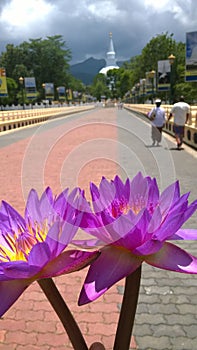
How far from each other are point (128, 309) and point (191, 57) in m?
19.7

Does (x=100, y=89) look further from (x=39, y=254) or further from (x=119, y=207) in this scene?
(x=39, y=254)

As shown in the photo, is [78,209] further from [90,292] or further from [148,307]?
[148,307]

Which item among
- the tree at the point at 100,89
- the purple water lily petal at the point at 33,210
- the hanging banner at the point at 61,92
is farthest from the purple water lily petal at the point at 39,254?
the tree at the point at 100,89

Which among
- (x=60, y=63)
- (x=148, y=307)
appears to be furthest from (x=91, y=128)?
(x=60, y=63)

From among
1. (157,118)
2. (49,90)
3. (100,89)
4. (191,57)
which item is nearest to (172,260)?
(157,118)

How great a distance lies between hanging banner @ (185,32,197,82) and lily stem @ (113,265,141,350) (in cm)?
1945

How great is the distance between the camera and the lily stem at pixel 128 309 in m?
0.66

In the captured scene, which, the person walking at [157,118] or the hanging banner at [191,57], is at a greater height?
the hanging banner at [191,57]

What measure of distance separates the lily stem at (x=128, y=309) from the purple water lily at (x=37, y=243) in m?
0.09

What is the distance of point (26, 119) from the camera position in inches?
1065

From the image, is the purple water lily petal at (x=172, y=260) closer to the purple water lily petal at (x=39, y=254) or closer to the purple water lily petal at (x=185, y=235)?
the purple water lily petal at (x=185, y=235)

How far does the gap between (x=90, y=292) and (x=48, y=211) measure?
0.69ft

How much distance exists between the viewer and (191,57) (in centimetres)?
1848

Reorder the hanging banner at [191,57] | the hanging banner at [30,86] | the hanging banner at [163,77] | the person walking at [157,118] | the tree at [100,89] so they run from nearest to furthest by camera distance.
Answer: the person walking at [157,118] → the hanging banner at [191,57] → the hanging banner at [163,77] → the hanging banner at [30,86] → the tree at [100,89]
